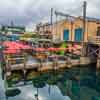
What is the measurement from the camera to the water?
13887 mm

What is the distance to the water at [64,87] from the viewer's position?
13.9 meters

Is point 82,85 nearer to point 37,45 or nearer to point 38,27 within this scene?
point 37,45

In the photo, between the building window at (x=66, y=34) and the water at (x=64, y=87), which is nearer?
the water at (x=64, y=87)

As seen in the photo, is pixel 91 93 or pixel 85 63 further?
pixel 85 63

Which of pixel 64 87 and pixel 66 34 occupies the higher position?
pixel 66 34

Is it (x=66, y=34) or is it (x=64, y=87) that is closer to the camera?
(x=64, y=87)

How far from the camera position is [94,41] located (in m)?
24.5

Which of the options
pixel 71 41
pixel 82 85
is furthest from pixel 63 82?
pixel 71 41

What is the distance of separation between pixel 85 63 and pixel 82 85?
669 cm

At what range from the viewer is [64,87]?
1627 centimetres

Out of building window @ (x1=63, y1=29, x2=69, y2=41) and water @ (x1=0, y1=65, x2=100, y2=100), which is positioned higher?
building window @ (x1=63, y1=29, x2=69, y2=41)

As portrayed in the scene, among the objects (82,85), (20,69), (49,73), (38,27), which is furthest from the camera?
(38,27)

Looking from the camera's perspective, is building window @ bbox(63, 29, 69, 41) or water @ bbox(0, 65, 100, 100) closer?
water @ bbox(0, 65, 100, 100)

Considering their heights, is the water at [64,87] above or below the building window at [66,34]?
below
